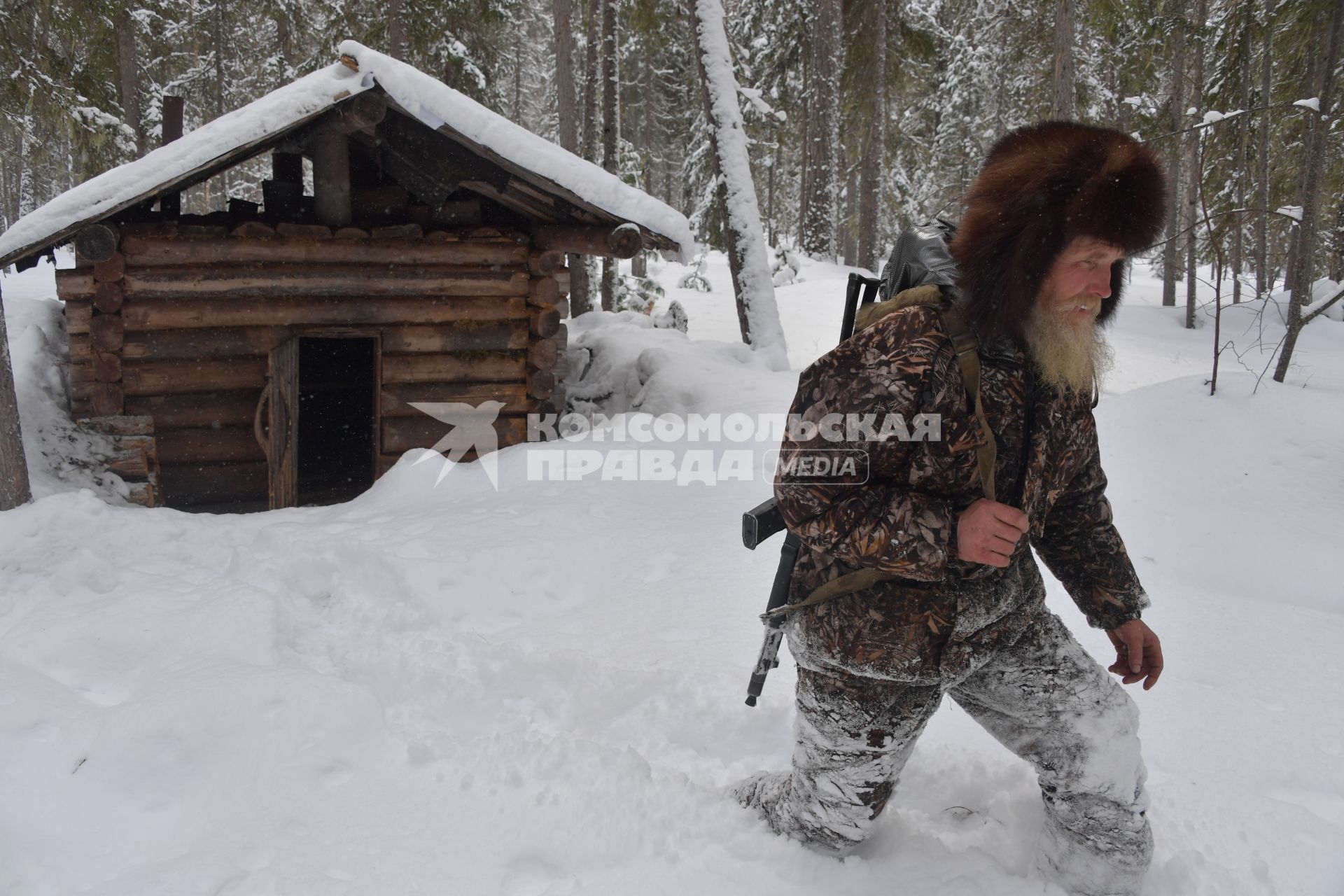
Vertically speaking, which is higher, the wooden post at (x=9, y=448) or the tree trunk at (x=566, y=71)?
the tree trunk at (x=566, y=71)

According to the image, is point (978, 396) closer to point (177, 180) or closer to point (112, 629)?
point (112, 629)

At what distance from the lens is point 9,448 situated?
4.97 meters

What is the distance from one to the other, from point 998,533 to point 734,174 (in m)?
8.94

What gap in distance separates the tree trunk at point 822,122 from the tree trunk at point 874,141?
0.73m

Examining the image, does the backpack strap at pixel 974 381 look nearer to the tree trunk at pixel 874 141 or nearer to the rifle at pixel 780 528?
the rifle at pixel 780 528

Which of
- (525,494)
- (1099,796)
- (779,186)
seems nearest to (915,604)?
(1099,796)

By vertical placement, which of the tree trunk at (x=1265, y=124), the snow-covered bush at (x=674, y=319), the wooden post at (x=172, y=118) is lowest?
the snow-covered bush at (x=674, y=319)

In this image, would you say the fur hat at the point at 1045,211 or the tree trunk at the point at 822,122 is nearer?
the fur hat at the point at 1045,211

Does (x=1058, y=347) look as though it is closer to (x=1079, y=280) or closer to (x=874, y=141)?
(x=1079, y=280)

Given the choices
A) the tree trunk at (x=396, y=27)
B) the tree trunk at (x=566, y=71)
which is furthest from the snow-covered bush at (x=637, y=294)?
the tree trunk at (x=396, y=27)

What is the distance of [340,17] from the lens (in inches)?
587

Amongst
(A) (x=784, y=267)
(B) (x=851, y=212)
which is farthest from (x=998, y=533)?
(B) (x=851, y=212)

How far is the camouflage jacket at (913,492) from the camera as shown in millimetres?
1925

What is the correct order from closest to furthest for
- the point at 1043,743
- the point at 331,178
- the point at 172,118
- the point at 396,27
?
the point at 1043,743
the point at 331,178
the point at 172,118
the point at 396,27
